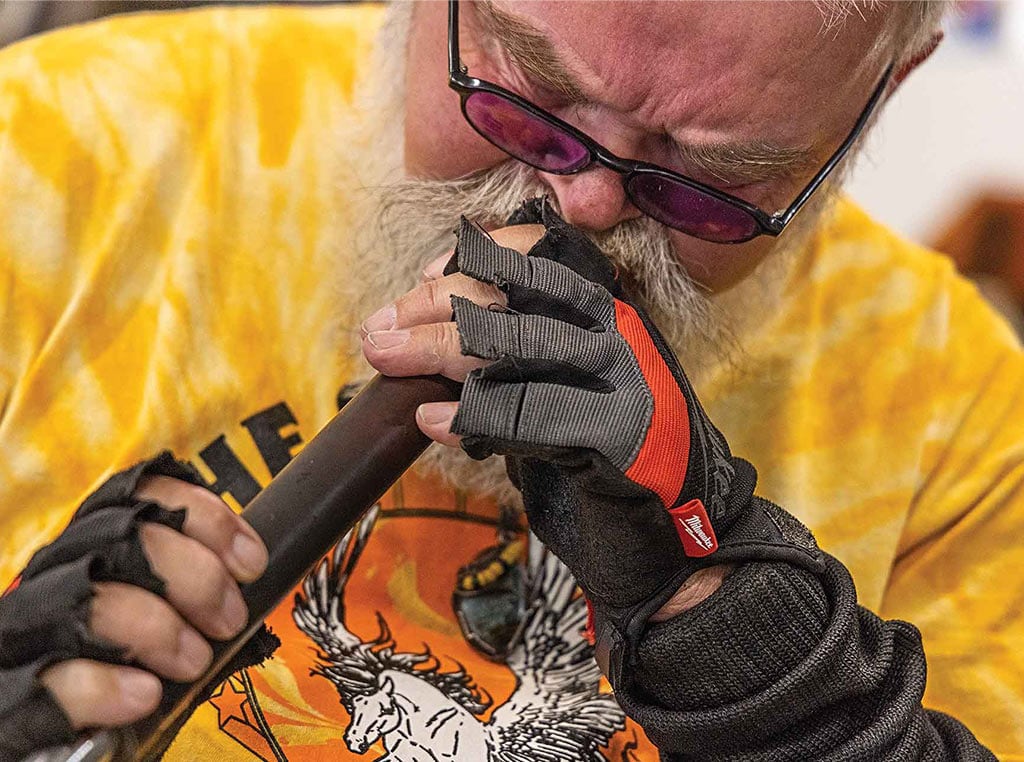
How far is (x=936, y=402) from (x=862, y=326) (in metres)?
0.12

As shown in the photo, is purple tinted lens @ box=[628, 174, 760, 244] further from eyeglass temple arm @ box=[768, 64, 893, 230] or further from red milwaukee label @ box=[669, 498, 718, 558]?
red milwaukee label @ box=[669, 498, 718, 558]

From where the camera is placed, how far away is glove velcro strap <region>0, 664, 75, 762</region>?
570 mm

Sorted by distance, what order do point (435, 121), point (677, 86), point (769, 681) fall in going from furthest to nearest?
point (435, 121) → point (677, 86) → point (769, 681)

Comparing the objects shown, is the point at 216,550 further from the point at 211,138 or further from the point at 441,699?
the point at 211,138

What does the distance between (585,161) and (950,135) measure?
10.6ft

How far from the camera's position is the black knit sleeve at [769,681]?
783 millimetres

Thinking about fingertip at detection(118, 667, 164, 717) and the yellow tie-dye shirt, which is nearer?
fingertip at detection(118, 667, 164, 717)

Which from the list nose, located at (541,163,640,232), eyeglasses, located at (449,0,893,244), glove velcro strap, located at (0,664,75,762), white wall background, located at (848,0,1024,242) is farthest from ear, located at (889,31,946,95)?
white wall background, located at (848,0,1024,242)

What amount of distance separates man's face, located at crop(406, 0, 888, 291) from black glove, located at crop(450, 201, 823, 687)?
12 centimetres

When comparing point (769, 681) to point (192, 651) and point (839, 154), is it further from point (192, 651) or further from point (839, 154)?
point (839, 154)

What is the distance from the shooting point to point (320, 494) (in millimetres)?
684

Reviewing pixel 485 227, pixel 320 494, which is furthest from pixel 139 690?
pixel 485 227

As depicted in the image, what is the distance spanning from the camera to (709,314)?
1076 mm

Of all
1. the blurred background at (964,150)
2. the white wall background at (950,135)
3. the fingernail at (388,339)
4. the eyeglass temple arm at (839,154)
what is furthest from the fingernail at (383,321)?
the white wall background at (950,135)
